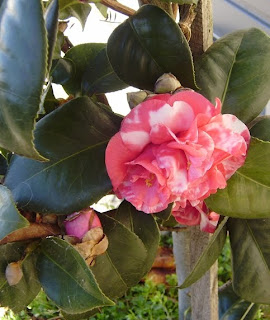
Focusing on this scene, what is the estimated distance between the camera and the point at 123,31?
1.61ft

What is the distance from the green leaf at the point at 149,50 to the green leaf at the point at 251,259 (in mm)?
222

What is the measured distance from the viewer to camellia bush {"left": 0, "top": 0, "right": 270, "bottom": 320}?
0.45 metres

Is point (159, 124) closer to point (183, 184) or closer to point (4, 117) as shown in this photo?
point (183, 184)

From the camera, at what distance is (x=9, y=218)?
390 mm

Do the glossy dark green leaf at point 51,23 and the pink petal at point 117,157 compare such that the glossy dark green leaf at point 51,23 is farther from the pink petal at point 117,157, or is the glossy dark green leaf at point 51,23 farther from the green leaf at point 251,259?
the green leaf at point 251,259

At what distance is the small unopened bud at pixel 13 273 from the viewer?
0.48m

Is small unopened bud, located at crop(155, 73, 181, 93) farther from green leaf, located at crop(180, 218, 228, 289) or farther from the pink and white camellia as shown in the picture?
green leaf, located at crop(180, 218, 228, 289)

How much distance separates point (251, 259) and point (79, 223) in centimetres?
25

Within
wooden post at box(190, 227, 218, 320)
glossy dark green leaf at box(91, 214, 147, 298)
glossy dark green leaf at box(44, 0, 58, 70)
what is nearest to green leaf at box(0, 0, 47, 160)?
glossy dark green leaf at box(44, 0, 58, 70)

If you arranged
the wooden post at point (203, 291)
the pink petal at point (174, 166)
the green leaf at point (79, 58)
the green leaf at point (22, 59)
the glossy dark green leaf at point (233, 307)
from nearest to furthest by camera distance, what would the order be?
1. the green leaf at point (22, 59)
2. the pink petal at point (174, 166)
3. the green leaf at point (79, 58)
4. the wooden post at point (203, 291)
5. the glossy dark green leaf at point (233, 307)

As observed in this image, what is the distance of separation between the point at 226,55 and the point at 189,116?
143 mm

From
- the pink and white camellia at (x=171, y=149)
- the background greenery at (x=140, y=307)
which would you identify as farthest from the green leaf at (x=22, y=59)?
the background greenery at (x=140, y=307)

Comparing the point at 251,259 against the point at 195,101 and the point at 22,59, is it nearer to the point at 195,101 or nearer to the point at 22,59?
the point at 195,101

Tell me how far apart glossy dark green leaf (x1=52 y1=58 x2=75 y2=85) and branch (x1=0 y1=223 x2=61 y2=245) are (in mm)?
211
